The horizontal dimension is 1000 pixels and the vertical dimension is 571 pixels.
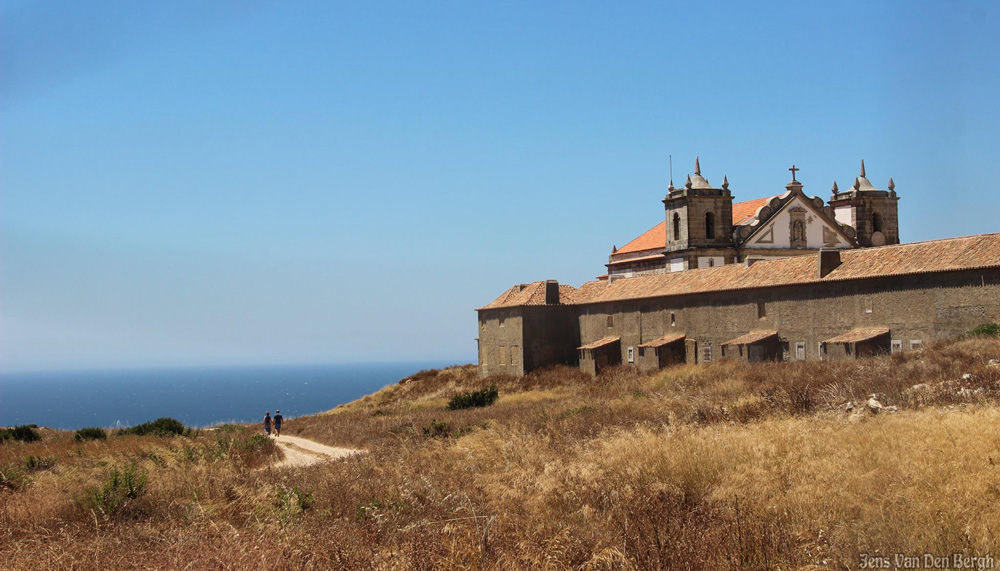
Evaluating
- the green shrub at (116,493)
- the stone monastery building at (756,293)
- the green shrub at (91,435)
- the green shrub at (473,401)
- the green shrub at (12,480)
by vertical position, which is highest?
the stone monastery building at (756,293)

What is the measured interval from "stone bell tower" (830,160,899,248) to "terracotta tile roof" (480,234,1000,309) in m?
18.3

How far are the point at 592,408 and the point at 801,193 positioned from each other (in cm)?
3456

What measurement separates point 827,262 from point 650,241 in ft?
79.4

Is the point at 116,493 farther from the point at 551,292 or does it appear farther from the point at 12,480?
the point at 551,292

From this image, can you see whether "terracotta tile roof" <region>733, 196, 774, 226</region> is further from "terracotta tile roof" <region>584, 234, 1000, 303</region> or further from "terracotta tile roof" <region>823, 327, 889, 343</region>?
"terracotta tile roof" <region>823, 327, 889, 343</region>

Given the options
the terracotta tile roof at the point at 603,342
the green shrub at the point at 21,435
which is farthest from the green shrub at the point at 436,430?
the terracotta tile roof at the point at 603,342

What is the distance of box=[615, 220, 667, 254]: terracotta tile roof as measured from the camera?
5360 cm

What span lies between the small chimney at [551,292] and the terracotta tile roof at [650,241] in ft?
33.7

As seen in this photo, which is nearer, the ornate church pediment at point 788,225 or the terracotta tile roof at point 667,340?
the terracotta tile roof at point 667,340

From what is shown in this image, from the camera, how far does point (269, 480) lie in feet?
38.4

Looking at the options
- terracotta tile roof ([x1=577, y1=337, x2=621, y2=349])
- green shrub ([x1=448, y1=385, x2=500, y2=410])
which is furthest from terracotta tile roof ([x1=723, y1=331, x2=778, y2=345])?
green shrub ([x1=448, y1=385, x2=500, y2=410])

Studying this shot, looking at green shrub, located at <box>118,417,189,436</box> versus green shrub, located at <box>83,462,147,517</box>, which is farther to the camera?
green shrub, located at <box>118,417,189,436</box>

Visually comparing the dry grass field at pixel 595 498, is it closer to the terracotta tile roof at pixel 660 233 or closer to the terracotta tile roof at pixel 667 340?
the terracotta tile roof at pixel 667 340

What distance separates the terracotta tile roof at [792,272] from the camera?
27094 millimetres
